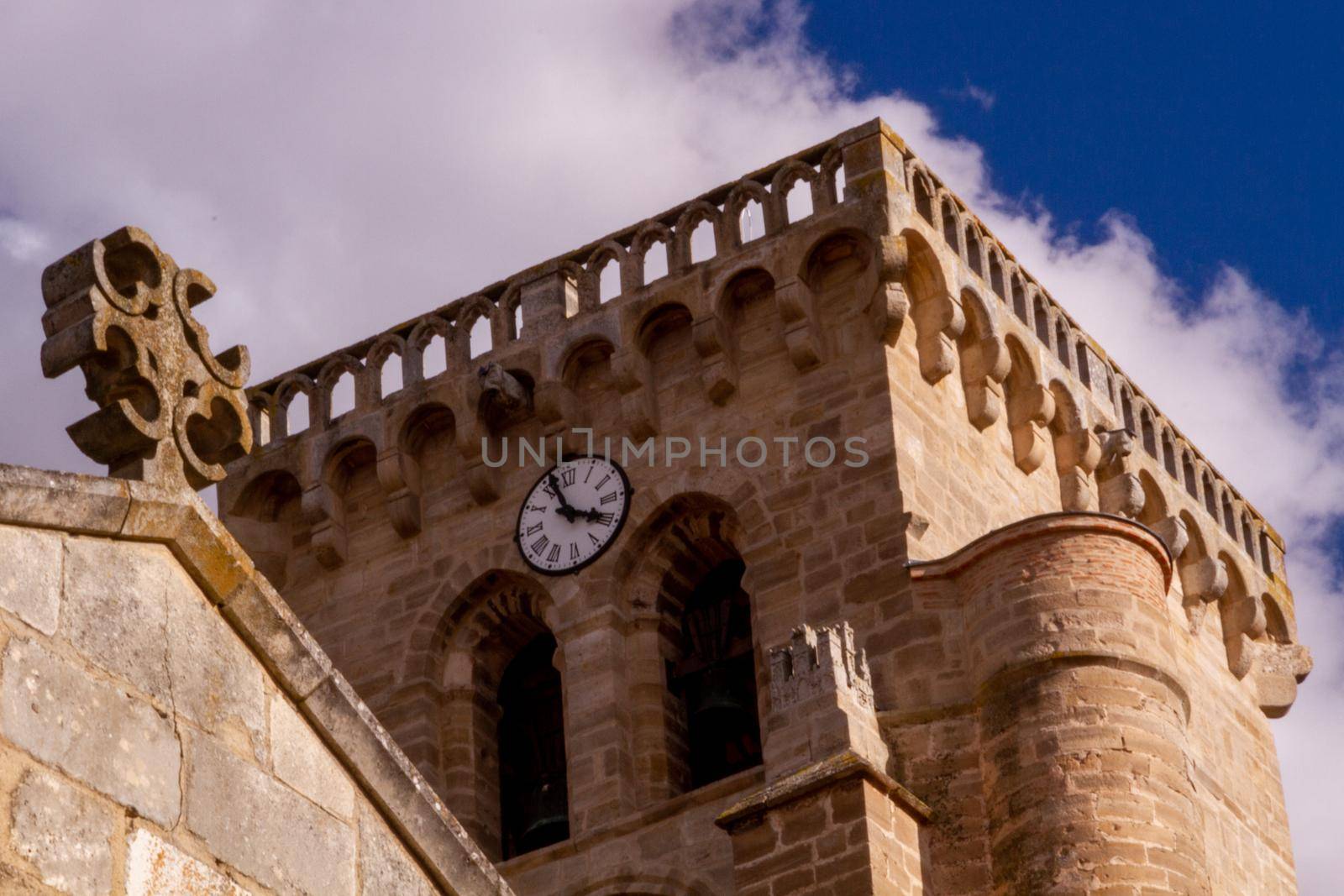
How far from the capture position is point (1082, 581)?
20547mm

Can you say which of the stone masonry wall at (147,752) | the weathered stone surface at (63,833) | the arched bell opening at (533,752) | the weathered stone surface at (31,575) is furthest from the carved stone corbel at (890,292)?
the weathered stone surface at (63,833)

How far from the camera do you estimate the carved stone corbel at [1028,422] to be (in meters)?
24.6

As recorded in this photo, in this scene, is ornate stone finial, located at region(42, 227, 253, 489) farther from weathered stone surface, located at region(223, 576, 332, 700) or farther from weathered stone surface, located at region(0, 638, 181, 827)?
weathered stone surface, located at region(0, 638, 181, 827)

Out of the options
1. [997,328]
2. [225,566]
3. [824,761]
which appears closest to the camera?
[225,566]

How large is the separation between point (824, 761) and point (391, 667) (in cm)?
597

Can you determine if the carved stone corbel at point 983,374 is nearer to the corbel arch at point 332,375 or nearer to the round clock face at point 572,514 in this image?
the round clock face at point 572,514

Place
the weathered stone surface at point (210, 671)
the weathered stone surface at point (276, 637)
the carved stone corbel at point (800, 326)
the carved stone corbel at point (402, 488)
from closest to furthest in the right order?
1. the weathered stone surface at point (210, 671)
2. the weathered stone surface at point (276, 637)
3. the carved stone corbel at point (800, 326)
4. the carved stone corbel at point (402, 488)

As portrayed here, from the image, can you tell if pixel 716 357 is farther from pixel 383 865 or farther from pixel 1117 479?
pixel 383 865

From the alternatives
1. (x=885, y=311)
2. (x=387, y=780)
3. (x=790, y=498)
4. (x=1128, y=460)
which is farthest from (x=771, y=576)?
(x=387, y=780)

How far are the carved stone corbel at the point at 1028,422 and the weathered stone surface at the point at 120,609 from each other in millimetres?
16293

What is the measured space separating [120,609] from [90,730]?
0.45 meters

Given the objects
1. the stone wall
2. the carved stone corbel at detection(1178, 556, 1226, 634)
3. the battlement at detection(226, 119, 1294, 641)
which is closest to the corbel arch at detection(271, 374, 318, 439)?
the battlement at detection(226, 119, 1294, 641)

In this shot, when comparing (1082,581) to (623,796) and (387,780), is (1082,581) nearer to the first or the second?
(623,796)

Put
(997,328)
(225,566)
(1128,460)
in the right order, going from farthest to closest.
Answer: (1128,460)
(997,328)
(225,566)
